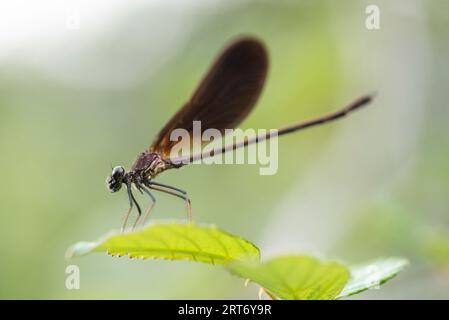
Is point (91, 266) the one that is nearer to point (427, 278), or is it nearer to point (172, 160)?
point (172, 160)

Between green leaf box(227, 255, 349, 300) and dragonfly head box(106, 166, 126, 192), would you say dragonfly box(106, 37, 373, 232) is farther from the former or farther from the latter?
green leaf box(227, 255, 349, 300)

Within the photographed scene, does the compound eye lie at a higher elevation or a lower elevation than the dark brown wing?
lower

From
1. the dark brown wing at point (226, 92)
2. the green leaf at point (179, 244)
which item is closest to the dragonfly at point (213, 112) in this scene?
the dark brown wing at point (226, 92)

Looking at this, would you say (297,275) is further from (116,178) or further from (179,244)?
(116,178)

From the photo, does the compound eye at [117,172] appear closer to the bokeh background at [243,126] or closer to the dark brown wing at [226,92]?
the dark brown wing at [226,92]

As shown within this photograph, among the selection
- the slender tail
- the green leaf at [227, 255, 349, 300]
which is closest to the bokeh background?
the slender tail

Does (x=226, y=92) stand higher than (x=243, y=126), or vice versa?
(x=243, y=126)

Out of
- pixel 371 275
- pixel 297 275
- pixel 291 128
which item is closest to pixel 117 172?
pixel 291 128
